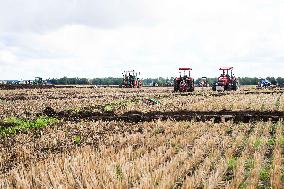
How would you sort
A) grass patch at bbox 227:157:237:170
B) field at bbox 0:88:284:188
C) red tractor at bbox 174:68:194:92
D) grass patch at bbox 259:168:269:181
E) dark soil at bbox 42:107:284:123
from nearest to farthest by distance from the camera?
field at bbox 0:88:284:188 → grass patch at bbox 259:168:269:181 → grass patch at bbox 227:157:237:170 → dark soil at bbox 42:107:284:123 → red tractor at bbox 174:68:194:92

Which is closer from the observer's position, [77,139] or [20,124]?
[77,139]

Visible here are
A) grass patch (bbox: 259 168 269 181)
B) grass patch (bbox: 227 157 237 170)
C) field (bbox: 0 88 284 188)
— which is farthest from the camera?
grass patch (bbox: 227 157 237 170)

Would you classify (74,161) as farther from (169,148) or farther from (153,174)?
(169,148)

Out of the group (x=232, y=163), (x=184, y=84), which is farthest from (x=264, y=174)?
(x=184, y=84)

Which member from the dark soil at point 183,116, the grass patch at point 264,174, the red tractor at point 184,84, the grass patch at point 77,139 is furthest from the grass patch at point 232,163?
the red tractor at point 184,84

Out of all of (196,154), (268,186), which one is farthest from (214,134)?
(268,186)

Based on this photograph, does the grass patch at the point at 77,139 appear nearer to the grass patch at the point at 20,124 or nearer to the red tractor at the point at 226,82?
the grass patch at the point at 20,124

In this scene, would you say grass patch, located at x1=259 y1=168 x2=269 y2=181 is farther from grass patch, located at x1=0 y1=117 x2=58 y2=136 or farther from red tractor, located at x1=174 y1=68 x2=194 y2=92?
red tractor, located at x1=174 y1=68 x2=194 y2=92

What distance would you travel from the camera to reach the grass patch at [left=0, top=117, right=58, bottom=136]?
1120cm

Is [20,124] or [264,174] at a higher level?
[20,124]

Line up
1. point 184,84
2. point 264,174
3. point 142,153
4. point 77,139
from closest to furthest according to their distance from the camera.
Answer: point 264,174 < point 142,153 < point 77,139 < point 184,84

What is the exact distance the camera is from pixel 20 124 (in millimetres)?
12469

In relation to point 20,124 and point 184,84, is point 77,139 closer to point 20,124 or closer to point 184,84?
point 20,124

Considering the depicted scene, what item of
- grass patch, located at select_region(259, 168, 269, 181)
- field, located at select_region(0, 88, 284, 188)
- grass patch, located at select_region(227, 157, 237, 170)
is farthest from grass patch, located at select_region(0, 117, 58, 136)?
grass patch, located at select_region(259, 168, 269, 181)
